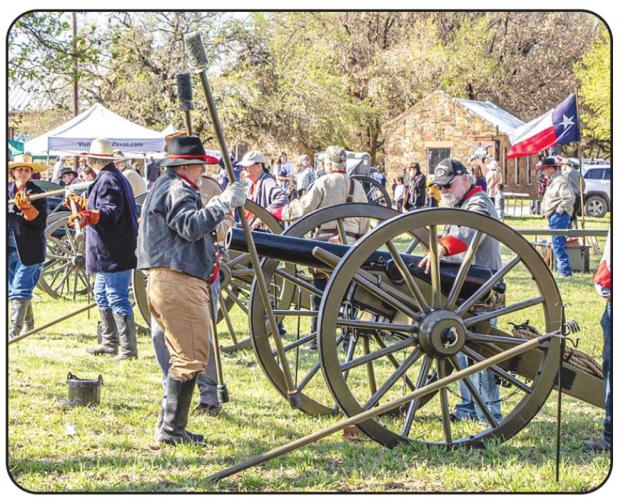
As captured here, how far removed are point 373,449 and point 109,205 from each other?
3.63 metres

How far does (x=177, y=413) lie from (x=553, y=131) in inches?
510

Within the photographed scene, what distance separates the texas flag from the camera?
16406mm

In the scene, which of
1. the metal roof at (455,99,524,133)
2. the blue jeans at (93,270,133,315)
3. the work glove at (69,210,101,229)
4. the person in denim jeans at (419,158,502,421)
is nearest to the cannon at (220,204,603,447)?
the person in denim jeans at (419,158,502,421)

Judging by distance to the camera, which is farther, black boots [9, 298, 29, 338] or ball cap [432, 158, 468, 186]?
black boots [9, 298, 29, 338]

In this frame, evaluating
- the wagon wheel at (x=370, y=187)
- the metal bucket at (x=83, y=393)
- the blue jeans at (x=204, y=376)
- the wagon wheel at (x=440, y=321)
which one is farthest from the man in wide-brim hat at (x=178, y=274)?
the wagon wheel at (x=370, y=187)

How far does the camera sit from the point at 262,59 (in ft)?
118

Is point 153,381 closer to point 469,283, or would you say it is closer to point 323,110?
point 469,283

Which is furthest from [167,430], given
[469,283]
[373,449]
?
[469,283]

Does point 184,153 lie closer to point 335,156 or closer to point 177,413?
point 177,413

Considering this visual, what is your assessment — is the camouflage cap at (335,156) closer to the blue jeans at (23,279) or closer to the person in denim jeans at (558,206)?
the blue jeans at (23,279)

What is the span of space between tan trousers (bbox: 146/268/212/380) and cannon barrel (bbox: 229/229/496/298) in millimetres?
413

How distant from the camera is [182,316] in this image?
5438 millimetres

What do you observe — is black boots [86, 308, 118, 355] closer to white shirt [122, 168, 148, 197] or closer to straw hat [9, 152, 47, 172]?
straw hat [9, 152, 47, 172]

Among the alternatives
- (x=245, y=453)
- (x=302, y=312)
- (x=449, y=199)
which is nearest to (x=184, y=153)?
(x=302, y=312)
